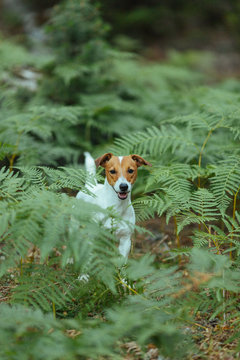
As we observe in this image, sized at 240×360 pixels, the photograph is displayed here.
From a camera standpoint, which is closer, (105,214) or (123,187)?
(105,214)

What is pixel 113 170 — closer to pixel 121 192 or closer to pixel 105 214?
pixel 121 192

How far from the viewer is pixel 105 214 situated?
8.80 ft

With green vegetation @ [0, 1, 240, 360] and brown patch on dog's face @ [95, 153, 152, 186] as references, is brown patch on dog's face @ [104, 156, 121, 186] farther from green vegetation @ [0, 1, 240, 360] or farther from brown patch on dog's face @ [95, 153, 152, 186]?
green vegetation @ [0, 1, 240, 360]

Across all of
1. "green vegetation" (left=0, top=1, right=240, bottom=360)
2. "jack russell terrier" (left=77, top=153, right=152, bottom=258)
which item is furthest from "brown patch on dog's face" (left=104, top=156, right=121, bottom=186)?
"green vegetation" (left=0, top=1, right=240, bottom=360)

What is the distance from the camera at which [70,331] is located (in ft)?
8.51

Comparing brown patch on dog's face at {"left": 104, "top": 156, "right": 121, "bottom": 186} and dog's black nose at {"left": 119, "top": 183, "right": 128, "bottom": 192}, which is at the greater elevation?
brown patch on dog's face at {"left": 104, "top": 156, "right": 121, "bottom": 186}

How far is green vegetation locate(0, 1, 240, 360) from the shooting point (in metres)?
2.22

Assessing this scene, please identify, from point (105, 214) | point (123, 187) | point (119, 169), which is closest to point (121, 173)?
point (119, 169)

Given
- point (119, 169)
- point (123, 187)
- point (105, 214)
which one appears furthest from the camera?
point (119, 169)

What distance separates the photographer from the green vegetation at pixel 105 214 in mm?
2223

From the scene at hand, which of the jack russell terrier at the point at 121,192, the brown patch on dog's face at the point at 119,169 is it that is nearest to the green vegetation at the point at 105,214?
the jack russell terrier at the point at 121,192

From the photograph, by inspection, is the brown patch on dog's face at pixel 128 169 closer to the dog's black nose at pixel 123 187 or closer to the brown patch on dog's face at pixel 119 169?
the brown patch on dog's face at pixel 119 169

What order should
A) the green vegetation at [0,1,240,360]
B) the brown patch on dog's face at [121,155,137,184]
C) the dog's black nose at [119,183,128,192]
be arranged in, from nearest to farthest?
the green vegetation at [0,1,240,360]
the dog's black nose at [119,183,128,192]
the brown patch on dog's face at [121,155,137,184]

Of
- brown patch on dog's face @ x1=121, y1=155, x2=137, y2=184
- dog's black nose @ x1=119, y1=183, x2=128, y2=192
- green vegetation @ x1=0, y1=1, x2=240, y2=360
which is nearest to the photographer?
green vegetation @ x1=0, y1=1, x2=240, y2=360
